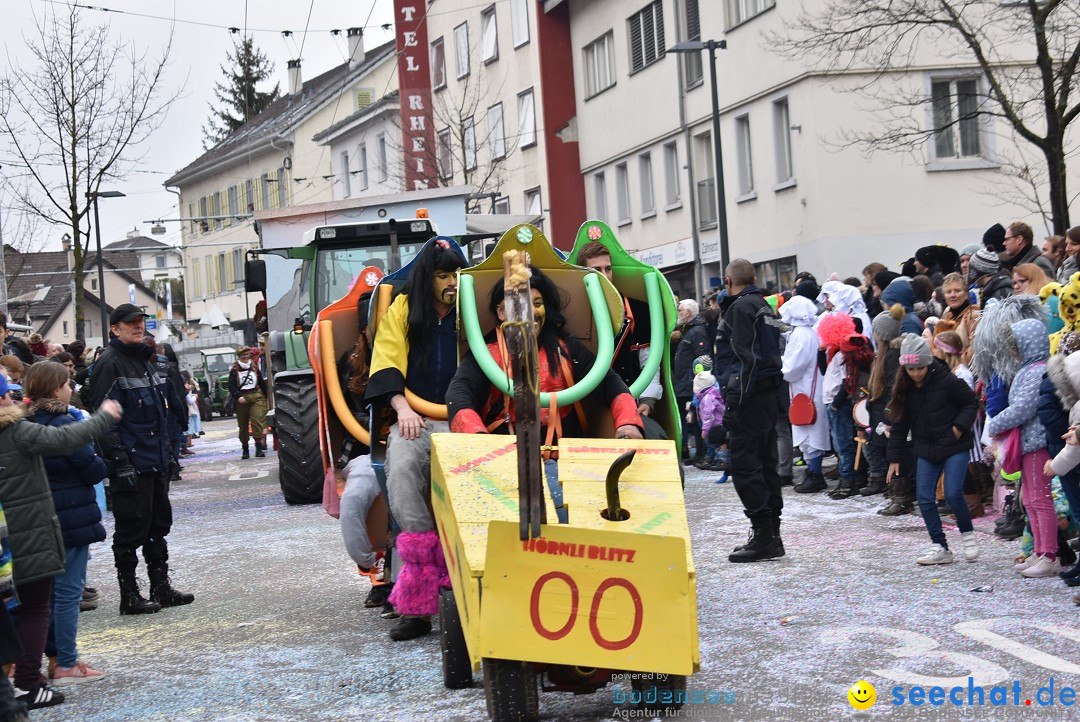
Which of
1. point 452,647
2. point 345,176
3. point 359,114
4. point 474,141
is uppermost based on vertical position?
point 359,114

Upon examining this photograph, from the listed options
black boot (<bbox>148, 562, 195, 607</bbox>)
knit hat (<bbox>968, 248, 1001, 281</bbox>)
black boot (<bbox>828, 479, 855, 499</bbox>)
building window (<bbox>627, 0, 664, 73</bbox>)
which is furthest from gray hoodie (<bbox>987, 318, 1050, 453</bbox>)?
building window (<bbox>627, 0, 664, 73</bbox>)

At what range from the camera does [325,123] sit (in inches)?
2276

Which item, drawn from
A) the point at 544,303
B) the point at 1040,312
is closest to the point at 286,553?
the point at 544,303

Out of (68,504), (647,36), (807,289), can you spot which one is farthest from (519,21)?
(68,504)

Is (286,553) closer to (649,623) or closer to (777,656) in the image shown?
(777,656)

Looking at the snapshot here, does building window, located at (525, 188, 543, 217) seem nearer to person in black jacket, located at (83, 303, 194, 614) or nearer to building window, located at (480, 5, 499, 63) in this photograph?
building window, located at (480, 5, 499, 63)

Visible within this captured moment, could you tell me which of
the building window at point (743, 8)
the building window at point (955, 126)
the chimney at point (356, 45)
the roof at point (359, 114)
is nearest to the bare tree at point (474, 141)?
the roof at point (359, 114)

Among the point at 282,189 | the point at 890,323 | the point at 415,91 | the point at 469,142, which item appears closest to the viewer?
the point at 890,323

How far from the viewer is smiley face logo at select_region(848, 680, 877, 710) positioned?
5.89m

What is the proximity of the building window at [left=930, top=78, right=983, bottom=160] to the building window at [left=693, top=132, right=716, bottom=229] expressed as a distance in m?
5.72

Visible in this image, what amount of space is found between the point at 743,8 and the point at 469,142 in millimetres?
15020

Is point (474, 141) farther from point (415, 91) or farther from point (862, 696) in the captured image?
point (862, 696)

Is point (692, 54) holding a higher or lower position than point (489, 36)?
lower

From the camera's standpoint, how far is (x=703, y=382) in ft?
52.0
